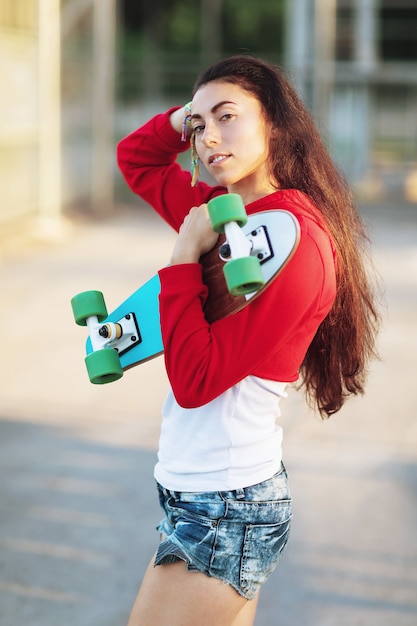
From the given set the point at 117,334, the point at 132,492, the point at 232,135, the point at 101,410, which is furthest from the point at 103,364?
the point at 101,410

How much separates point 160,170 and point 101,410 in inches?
117

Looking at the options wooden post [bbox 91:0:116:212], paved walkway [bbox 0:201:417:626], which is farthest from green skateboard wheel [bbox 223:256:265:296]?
wooden post [bbox 91:0:116:212]

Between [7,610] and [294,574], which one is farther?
[294,574]

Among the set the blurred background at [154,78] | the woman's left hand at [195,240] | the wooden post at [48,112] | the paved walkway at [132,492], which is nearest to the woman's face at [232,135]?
the woman's left hand at [195,240]

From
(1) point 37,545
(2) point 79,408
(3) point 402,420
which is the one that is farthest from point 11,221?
(1) point 37,545

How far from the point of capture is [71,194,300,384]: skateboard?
64.1 inches

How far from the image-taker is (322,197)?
1947 millimetres

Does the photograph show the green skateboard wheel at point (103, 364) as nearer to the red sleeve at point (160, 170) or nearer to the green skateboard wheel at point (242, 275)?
the green skateboard wheel at point (242, 275)

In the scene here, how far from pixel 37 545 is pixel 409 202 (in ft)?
44.6

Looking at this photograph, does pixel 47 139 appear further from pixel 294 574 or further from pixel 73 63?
pixel 294 574

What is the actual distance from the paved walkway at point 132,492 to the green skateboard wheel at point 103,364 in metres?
1.48

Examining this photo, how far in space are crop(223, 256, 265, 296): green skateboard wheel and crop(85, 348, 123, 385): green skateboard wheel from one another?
441 mm

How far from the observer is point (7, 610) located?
10.5 ft

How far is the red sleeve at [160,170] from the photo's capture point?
2408mm
